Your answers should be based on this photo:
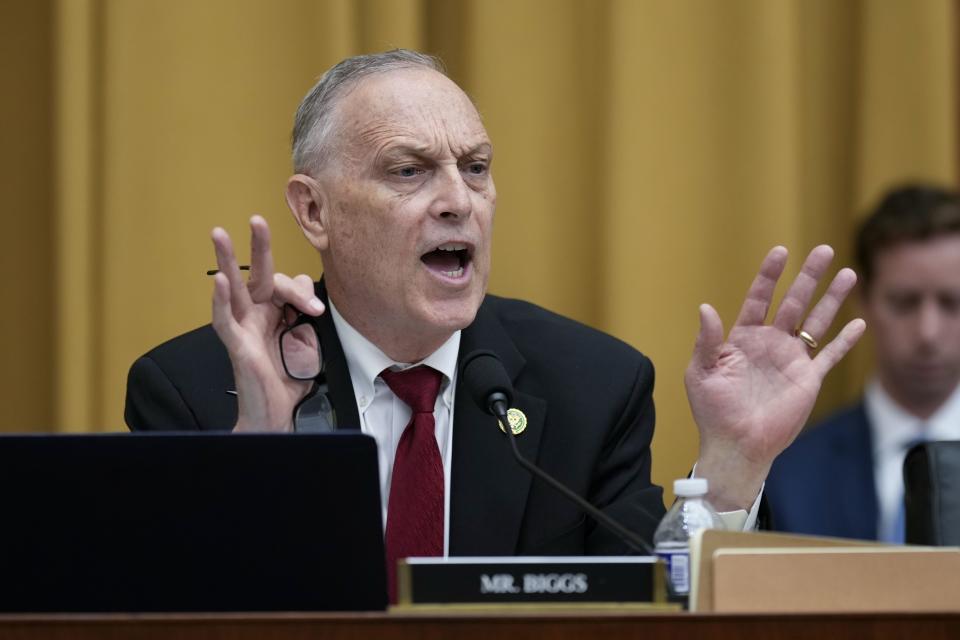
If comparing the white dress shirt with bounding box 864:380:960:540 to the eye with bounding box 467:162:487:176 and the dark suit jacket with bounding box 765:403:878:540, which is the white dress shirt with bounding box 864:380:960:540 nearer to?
the dark suit jacket with bounding box 765:403:878:540

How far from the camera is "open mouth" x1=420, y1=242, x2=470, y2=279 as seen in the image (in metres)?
2.53

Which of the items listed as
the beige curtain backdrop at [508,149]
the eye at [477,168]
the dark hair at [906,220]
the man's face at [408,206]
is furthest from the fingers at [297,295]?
the dark hair at [906,220]

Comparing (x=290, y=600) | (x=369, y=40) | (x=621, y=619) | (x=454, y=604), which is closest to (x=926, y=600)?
(x=621, y=619)

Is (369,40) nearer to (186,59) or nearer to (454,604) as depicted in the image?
(186,59)

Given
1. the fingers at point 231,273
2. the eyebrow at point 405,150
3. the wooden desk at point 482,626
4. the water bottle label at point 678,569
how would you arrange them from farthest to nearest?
the eyebrow at point 405,150
the fingers at point 231,273
the water bottle label at point 678,569
the wooden desk at point 482,626

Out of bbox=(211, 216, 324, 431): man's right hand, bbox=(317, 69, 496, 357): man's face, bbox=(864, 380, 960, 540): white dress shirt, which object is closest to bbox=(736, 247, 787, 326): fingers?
bbox=(317, 69, 496, 357): man's face

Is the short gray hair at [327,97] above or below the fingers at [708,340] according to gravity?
above

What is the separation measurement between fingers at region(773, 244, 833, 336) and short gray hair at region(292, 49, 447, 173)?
33.7 inches

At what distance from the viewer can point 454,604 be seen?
56.0 inches

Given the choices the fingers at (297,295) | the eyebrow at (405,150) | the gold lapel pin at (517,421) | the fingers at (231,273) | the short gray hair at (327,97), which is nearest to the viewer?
the fingers at (231,273)

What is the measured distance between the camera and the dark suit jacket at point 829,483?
313cm

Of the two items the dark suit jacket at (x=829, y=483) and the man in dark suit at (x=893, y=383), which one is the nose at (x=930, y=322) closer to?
the man in dark suit at (x=893, y=383)

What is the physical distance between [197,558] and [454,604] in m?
0.29

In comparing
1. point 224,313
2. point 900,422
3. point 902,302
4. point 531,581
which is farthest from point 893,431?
point 531,581
